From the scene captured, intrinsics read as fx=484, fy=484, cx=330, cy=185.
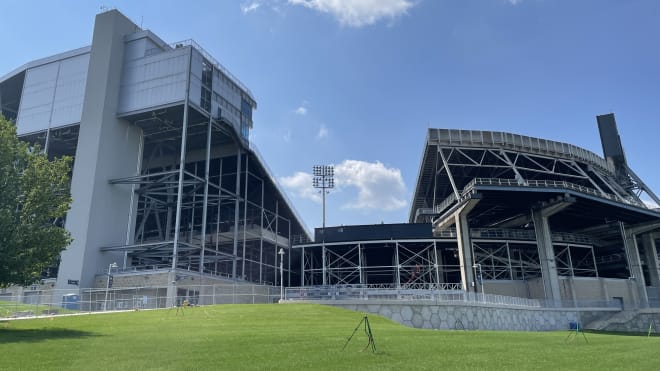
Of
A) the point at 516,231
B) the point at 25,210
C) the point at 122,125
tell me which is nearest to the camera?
the point at 25,210

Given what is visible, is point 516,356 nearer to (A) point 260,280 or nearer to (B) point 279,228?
(A) point 260,280

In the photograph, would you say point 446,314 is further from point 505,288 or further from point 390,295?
point 505,288

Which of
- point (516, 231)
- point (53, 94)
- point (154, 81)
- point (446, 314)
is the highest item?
point (53, 94)

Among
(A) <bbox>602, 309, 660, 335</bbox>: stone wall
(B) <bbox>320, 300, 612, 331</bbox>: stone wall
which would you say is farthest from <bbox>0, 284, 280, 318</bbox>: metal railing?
(A) <bbox>602, 309, 660, 335</bbox>: stone wall

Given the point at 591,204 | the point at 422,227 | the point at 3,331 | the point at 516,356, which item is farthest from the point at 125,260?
the point at 591,204

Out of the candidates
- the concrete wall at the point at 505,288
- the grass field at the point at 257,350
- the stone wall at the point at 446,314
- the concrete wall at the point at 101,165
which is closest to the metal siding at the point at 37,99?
the concrete wall at the point at 101,165

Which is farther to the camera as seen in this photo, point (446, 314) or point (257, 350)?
point (446, 314)

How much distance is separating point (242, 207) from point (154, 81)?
25.3m

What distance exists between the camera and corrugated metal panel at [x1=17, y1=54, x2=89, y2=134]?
52.5 metres

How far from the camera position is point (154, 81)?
166 feet

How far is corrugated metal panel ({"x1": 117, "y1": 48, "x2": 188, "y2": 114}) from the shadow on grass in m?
32.4

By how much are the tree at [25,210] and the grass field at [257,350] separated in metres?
2.92

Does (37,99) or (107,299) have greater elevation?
(37,99)

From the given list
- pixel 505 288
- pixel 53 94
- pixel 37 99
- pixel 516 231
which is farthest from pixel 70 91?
pixel 516 231
